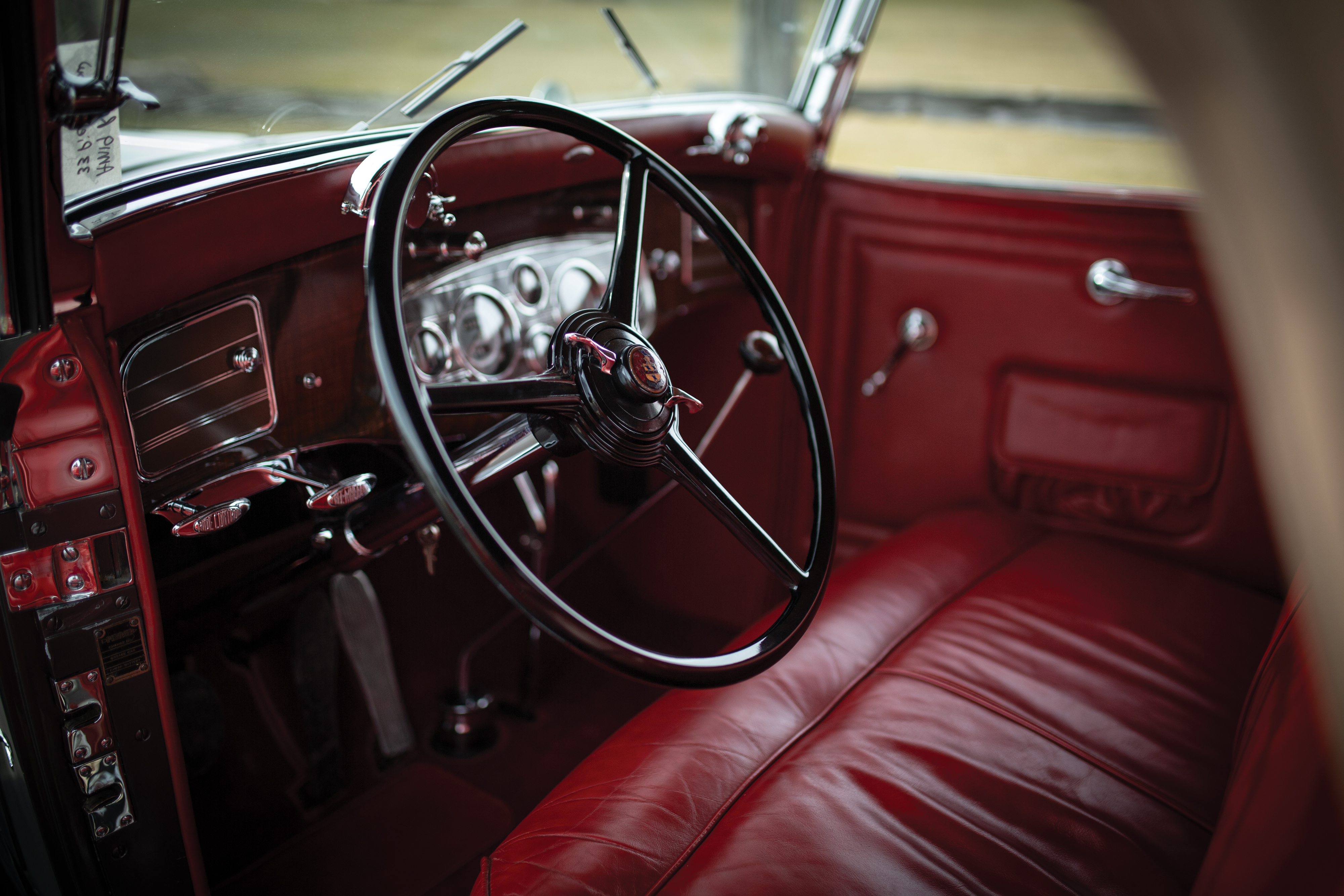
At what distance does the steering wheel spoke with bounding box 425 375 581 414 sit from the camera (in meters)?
0.81

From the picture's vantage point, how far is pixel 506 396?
0.84m

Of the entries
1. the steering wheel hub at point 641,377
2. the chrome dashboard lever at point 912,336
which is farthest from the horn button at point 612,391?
the chrome dashboard lever at point 912,336

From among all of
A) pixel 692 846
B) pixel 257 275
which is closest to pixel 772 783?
pixel 692 846

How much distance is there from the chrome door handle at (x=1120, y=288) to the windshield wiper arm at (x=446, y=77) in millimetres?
1008

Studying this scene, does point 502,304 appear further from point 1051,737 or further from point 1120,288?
point 1120,288

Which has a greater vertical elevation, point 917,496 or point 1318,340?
point 1318,340

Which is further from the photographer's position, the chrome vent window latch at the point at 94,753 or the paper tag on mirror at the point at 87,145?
the chrome vent window latch at the point at 94,753

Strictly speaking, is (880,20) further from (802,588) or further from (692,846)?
(692,846)

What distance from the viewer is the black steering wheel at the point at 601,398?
73cm

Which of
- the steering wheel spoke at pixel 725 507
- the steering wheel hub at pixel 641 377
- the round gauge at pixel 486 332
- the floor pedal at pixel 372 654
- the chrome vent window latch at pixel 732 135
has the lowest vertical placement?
the floor pedal at pixel 372 654

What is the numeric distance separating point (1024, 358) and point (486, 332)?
3.23ft

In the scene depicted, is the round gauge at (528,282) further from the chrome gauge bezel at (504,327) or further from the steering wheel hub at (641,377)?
the steering wheel hub at (641,377)

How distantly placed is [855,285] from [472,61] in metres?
0.86

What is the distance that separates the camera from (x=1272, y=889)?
0.56 m
